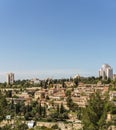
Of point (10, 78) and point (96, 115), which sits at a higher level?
point (10, 78)

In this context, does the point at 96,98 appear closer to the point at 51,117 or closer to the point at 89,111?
the point at 89,111

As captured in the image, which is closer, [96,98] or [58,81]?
[96,98]

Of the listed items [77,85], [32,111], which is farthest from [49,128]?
[77,85]

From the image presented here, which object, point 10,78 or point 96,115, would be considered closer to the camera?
point 96,115

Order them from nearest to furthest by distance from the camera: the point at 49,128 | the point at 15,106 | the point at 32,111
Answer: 1. the point at 49,128
2. the point at 32,111
3. the point at 15,106

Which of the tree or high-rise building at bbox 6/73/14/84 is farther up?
high-rise building at bbox 6/73/14/84

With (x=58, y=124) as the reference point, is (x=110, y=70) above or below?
above

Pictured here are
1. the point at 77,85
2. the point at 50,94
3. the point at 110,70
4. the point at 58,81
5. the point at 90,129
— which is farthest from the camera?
the point at 110,70

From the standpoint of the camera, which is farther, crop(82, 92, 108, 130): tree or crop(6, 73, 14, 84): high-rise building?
crop(6, 73, 14, 84): high-rise building
